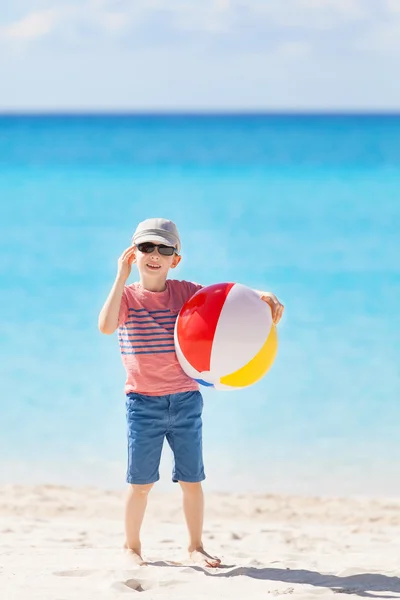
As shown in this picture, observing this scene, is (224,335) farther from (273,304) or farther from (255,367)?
(273,304)

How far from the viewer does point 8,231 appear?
59.5 ft

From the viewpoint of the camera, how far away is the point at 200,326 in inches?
183

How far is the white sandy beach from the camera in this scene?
4.45 metres

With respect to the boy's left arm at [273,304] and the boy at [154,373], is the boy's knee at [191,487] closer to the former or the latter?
the boy at [154,373]

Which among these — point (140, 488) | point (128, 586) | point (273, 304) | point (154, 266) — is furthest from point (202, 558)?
point (154, 266)

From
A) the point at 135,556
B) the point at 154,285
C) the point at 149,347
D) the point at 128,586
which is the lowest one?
the point at 128,586

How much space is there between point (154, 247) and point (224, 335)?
0.53m

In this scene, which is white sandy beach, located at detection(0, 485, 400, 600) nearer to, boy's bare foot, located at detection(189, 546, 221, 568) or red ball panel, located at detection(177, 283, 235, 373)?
boy's bare foot, located at detection(189, 546, 221, 568)

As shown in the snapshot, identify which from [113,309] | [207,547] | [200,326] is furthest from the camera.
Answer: [207,547]

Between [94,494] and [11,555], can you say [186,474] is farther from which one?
[94,494]

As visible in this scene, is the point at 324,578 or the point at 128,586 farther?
the point at 324,578

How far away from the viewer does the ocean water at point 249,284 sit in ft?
24.5

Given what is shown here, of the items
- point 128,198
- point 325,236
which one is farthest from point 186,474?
point 128,198

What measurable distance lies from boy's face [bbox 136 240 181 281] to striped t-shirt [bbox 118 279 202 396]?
109mm
